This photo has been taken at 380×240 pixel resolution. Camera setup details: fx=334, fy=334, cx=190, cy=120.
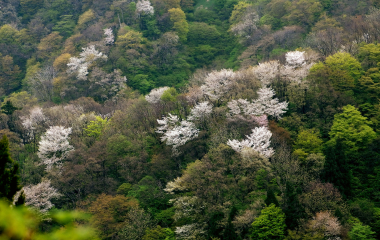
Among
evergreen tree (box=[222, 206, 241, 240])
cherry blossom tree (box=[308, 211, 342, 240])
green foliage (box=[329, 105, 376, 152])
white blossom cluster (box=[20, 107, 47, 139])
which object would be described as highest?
green foliage (box=[329, 105, 376, 152])

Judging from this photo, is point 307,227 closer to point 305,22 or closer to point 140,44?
point 305,22

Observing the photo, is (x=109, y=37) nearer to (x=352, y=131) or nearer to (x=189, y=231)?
(x=189, y=231)

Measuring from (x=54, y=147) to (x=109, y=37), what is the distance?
31.1m

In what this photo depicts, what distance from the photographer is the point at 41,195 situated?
31000 mm

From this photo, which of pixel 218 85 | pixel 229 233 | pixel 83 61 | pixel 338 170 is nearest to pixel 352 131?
pixel 338 170

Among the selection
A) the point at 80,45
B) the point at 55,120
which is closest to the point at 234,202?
the point at 55,120

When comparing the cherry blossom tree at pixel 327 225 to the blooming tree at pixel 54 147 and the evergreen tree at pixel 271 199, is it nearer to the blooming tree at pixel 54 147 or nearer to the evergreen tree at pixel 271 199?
the evergreen tree at pixel 271 199

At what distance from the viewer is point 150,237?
2538cm

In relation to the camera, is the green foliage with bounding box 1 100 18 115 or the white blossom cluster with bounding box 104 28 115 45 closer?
the green foliage with bounding box 1 100 18 115

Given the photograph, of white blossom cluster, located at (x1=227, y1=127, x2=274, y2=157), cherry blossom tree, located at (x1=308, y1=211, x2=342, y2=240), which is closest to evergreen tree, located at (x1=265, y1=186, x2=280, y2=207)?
cherry blossom tree, located at (x1=308, y1=211, x2=342, y2=240)

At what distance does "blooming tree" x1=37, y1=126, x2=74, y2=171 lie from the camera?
35875 mm

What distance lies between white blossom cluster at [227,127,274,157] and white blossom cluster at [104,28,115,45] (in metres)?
38.1

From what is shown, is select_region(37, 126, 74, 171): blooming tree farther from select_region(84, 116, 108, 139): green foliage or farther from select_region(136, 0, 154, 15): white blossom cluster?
select_region(136, 0, 154, 15): white blossom cluster

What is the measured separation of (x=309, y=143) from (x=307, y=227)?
9173 millimetres
